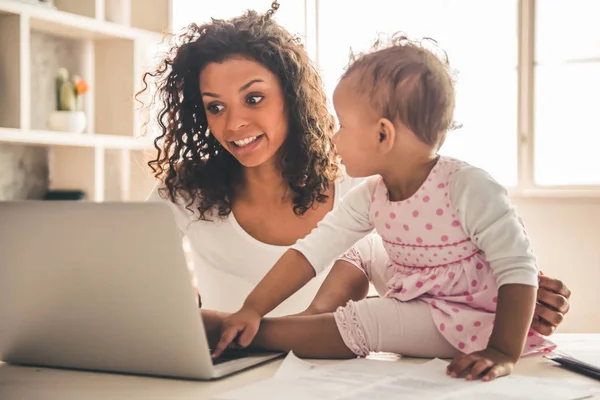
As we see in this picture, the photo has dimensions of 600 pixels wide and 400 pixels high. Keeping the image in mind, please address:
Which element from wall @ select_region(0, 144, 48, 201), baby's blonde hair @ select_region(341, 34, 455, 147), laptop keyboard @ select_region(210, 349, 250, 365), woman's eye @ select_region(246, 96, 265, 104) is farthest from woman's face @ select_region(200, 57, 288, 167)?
wall @ select_region(0, 144, 48, 201)

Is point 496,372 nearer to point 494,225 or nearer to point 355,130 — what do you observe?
point 494,225

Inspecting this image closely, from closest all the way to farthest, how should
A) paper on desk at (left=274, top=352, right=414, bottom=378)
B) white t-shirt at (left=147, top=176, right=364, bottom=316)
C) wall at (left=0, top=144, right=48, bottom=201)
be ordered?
paper on desk at (left=274, top=352, right=414, bottom=378)
white t-shirt at (left=147, top=176, right=364, bottom=316)
wall at (left=0, top=144, right=48, bottom=201)

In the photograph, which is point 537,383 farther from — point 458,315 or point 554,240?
point 554,240

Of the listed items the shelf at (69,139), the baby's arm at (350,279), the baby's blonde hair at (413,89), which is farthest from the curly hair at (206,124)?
the shelf at (69,139)

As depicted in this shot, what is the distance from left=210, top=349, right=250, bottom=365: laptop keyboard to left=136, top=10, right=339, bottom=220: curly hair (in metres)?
0.72

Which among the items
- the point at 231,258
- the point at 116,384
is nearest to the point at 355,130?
the point at 116,384

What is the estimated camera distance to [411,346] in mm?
1070

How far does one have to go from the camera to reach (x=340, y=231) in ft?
4.09

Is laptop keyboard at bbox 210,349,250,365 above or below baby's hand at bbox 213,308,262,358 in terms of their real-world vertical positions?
below

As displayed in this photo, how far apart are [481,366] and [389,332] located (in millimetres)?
192

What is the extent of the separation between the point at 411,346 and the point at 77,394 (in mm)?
454

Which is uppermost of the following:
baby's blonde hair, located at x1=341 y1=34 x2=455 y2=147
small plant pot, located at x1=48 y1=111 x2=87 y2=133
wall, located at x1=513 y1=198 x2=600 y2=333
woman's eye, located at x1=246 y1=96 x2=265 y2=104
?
small plant pot, located at x1=48 y1=111 x2=87 y2=133

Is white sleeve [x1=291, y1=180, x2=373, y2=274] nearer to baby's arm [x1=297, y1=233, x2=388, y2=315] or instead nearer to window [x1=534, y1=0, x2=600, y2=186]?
baby's arm [x1=297, y1=233, x2=388, y2=315]

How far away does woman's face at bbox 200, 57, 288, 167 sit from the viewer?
164cm
